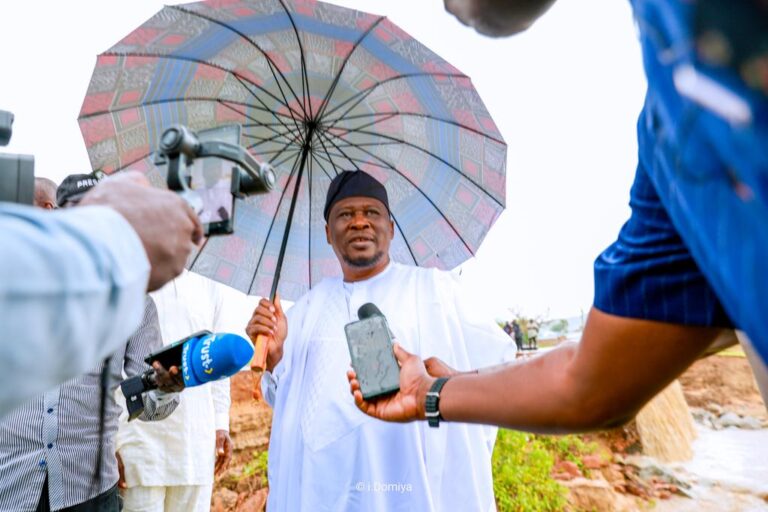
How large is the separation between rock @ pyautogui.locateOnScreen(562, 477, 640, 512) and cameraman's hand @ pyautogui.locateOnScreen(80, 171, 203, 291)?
7.82m

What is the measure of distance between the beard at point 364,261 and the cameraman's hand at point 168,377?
1.26 m

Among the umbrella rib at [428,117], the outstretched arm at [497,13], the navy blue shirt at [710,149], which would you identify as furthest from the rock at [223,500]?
the navy blue shirt at [710,149]

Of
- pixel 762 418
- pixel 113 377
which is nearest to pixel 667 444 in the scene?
pixel 762 418

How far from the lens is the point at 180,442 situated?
400 centimetres

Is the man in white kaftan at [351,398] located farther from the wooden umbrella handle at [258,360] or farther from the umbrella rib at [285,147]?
the umbrella rib at [285,147]

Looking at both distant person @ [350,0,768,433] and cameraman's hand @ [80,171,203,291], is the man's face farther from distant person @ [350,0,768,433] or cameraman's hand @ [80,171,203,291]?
cameraman's hand @ [80,171,203,291]

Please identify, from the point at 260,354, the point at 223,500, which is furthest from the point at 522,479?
the point at 260,354

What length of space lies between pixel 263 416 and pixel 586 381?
9.53 metres

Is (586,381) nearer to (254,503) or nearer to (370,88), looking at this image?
(370,88)

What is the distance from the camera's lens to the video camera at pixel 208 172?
3.43 feet

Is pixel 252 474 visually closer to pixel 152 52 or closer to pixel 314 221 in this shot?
pixel 314 221

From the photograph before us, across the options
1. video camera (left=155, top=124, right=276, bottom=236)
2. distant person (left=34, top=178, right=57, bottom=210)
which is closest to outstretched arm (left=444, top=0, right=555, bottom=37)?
video camera (left=155, top=124, right=276, bottom=236)

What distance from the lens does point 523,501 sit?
643cm

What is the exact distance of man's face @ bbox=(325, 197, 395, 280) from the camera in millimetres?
3215
